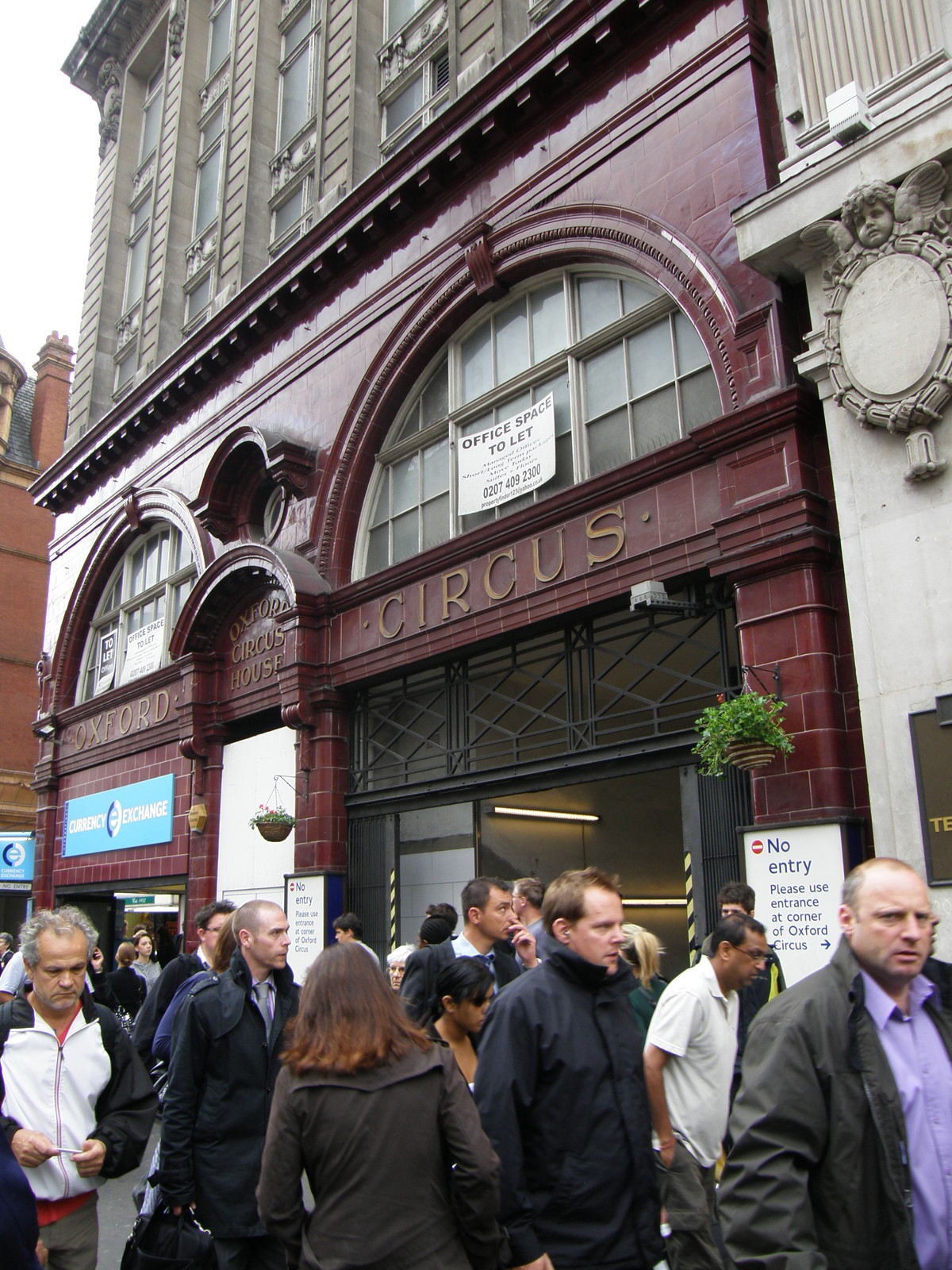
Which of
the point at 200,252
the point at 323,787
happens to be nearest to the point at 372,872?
the point at 323,787

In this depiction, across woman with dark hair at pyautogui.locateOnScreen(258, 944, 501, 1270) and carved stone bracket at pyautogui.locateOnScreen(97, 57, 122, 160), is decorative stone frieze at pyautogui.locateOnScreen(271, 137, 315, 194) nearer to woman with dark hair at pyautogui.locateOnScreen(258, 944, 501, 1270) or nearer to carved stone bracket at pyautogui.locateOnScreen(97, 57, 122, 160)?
carved stone bracket at pyautogui.locateOnScreen(97, 57, 122, 160)

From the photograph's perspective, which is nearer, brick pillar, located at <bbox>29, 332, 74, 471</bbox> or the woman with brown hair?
the woman with brown hair

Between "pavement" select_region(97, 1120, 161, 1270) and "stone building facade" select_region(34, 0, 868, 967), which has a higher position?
"stone building facade" select_region(34, 0, 868, 967)

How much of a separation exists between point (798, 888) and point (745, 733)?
127cm

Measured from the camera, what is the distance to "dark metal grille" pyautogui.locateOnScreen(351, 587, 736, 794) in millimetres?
10203

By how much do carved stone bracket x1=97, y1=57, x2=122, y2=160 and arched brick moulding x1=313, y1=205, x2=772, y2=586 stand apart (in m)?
16.4

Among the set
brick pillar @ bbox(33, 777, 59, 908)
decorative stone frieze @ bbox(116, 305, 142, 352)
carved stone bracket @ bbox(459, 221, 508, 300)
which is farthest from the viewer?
decorative stone frieze @ bbox(116, 305, 142, 352)

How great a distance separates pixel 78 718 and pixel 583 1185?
19351 millimetres

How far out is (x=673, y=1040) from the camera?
477 cm

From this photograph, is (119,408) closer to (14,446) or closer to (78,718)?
(78,718)

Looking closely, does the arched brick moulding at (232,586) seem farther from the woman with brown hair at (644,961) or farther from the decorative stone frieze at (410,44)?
the woman with brown hair at (644,961)

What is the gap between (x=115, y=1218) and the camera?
820 cm

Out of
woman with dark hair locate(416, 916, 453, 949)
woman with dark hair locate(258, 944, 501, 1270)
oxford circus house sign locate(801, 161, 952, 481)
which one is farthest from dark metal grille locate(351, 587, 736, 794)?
woman with dark hair locate(258, 944, 501, 1270)

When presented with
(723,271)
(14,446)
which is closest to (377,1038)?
(723,271)
